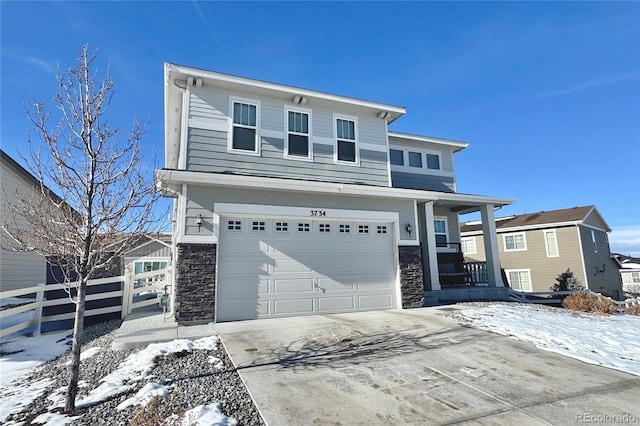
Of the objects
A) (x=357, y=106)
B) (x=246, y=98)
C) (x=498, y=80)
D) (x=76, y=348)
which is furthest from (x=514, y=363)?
(x=498, y=80)

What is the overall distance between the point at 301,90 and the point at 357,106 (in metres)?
1.86

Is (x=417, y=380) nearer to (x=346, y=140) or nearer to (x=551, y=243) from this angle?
(x=346, y=140)

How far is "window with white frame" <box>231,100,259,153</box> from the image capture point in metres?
8.55

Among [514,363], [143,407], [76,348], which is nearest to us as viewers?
[143,407]

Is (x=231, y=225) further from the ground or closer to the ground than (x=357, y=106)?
closer to the ground

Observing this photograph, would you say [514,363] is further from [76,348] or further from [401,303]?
[76,348]

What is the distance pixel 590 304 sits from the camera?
384 inches

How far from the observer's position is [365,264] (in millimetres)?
8891

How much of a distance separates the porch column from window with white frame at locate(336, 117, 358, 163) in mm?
3137

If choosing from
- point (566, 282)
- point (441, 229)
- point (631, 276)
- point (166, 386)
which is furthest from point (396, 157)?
point (631, 276)

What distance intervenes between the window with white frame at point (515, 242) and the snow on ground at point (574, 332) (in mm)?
12434

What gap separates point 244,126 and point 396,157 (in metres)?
6.76

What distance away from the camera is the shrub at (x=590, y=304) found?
9436mm

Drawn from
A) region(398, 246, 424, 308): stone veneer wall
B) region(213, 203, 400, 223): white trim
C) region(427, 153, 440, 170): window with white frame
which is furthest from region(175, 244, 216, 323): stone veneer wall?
region(427, 153, 440, 170): window with white frame
